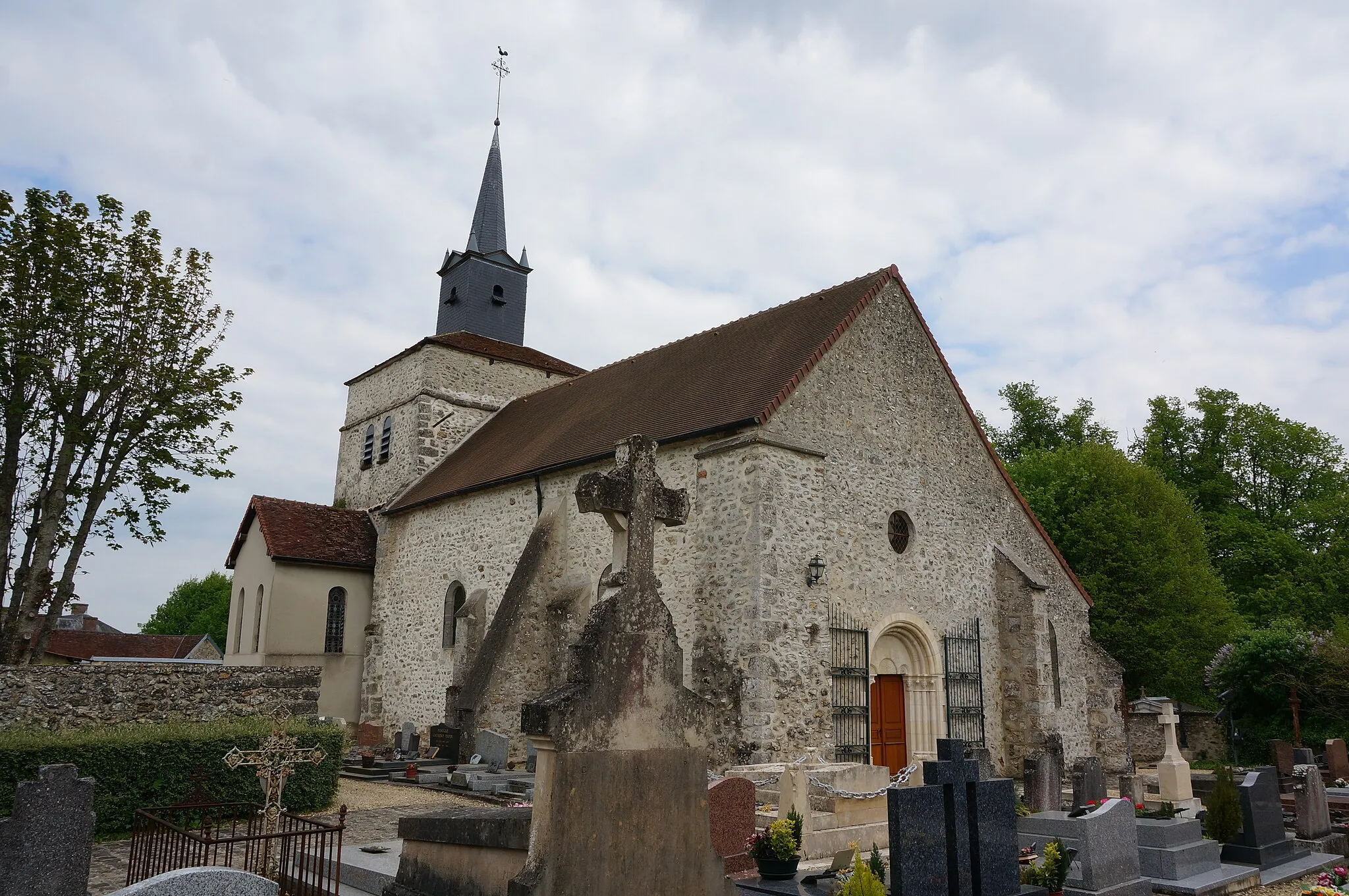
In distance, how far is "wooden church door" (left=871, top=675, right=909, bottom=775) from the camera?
14453 millimetres

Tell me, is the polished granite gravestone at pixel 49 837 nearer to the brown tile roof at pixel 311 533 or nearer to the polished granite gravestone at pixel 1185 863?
the polished granite gravestone at pixel 1185 863

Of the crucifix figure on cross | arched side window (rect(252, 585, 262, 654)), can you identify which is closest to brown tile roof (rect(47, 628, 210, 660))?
arched side window (rect(252, 585, 262, 654))

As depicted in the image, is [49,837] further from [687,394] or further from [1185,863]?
[687,394]

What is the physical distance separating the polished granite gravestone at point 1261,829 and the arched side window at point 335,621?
743 inches

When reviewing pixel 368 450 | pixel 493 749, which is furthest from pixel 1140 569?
pixel 368 450

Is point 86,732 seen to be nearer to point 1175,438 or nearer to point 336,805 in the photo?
point 336,805

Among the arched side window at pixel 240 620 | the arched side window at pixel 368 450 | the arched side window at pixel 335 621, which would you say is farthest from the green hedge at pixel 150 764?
the arched side window at pixel 368 450

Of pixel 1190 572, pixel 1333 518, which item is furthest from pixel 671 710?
pixel 1333 518

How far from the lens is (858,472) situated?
1488cm

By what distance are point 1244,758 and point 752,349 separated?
15397mm

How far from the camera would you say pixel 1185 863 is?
28.6ft

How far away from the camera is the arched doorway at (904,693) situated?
14555 mm

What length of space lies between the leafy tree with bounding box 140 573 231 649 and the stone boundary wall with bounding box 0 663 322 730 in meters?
49.9

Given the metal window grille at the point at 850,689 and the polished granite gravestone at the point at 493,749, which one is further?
the polished granite gravestone at the point at 493,749
